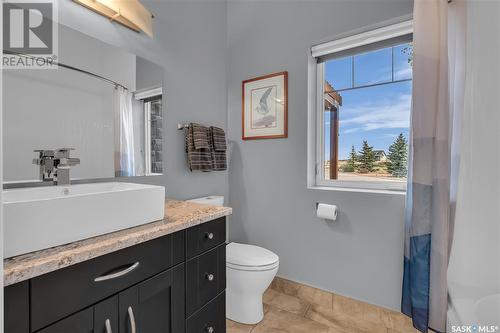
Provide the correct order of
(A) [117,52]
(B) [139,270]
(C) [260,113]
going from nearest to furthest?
(B) [139,270] → (A) [117,52] → (C) [260,113]

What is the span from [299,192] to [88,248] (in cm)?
155

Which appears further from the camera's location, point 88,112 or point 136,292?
point 88,112

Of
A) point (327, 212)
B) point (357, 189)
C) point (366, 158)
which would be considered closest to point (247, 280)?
point (327, 212)

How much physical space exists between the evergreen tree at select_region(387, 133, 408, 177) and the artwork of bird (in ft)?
3.35

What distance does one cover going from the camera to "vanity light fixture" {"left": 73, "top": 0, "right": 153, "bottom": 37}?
129 cm

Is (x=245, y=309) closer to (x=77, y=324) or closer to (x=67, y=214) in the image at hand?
(x=77, y=324)

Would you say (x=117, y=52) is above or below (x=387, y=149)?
above

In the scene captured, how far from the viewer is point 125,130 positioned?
4.84 ft

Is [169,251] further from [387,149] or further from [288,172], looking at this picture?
[387,149]

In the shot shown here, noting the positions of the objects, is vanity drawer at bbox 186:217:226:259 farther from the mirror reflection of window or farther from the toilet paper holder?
the toilet paper holder

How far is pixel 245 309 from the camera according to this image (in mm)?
1688

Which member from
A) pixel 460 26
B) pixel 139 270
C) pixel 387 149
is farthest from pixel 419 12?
pixel 139 270

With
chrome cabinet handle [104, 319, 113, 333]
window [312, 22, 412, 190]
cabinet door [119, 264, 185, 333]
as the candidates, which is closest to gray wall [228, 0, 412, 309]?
window [312, 22, 412, 190]

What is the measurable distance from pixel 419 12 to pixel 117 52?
1.70 m
